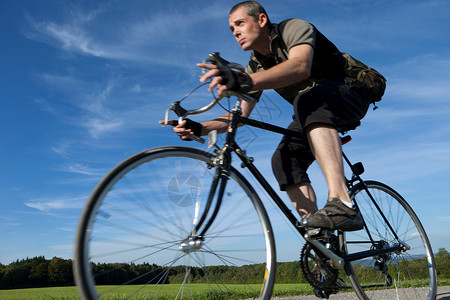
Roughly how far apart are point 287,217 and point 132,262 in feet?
4.20

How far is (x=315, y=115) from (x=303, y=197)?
79cm

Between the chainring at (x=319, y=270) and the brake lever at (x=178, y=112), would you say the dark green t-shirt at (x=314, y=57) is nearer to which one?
the brake lever at (x=178, y=112)

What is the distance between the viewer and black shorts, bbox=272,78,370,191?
2.83m

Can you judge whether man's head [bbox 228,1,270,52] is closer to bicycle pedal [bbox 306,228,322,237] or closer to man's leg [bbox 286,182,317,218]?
man's leg [bbox 286,182,317,218]

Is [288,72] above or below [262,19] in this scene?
below

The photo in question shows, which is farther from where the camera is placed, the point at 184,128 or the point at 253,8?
the point at 253,8

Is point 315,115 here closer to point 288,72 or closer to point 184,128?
point 288,72

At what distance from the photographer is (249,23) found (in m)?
3.03

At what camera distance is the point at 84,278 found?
5.61 ft

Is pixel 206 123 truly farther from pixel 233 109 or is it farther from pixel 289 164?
pixel 289 164

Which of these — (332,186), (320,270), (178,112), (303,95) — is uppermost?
(303,95)

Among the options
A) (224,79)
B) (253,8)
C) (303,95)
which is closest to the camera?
(224,79)

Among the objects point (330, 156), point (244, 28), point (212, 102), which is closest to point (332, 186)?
point (330, 156)

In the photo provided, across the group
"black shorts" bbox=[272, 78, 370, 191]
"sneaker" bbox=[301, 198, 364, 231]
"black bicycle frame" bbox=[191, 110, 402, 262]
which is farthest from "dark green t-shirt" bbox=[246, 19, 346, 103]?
"sneaker" bbox=[301, 198, 364, 231]
